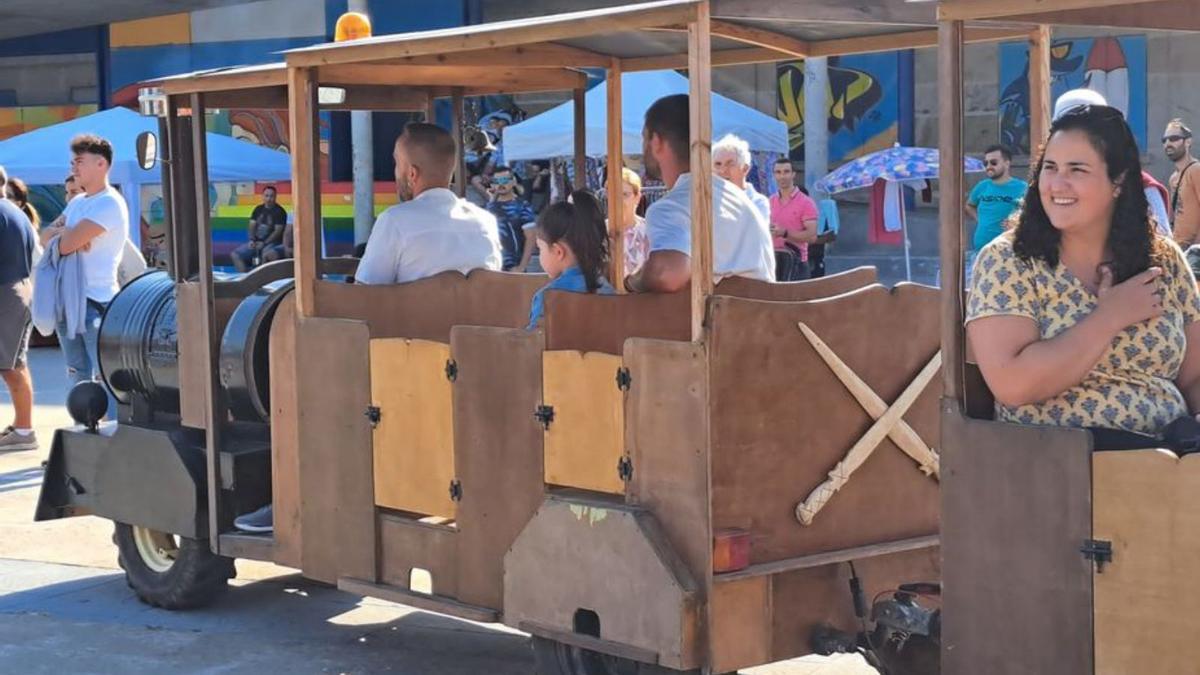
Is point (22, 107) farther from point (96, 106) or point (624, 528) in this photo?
point (624, 528)

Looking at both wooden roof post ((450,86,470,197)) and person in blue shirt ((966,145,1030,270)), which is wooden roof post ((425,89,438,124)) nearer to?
wooden roof post ((450,86,470,197))

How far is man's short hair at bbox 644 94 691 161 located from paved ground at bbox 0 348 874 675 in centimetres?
178

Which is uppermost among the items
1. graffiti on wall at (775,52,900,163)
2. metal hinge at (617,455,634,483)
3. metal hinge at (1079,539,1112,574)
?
graffiti on wall at (775,52,900,163)

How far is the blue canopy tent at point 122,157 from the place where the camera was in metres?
16.8

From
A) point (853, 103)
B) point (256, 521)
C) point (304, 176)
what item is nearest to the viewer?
point (304, 176)

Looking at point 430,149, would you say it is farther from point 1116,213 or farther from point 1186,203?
point 1186,203

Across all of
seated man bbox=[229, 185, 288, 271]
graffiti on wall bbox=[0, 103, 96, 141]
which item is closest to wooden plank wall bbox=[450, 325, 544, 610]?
seated man bbox=[229, 185, 288, 271]

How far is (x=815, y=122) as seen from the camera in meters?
19.4

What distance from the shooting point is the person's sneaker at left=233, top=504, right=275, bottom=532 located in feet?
20.0

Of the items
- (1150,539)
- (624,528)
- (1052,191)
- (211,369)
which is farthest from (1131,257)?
(211,369)

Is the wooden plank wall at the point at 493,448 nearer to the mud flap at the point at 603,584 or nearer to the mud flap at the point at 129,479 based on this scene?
the mud flap at the point at 603,584

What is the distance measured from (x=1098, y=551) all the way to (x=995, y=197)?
579cm

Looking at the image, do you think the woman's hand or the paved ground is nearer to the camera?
the woman's hand

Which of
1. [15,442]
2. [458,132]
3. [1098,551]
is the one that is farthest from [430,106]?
[15,442]
